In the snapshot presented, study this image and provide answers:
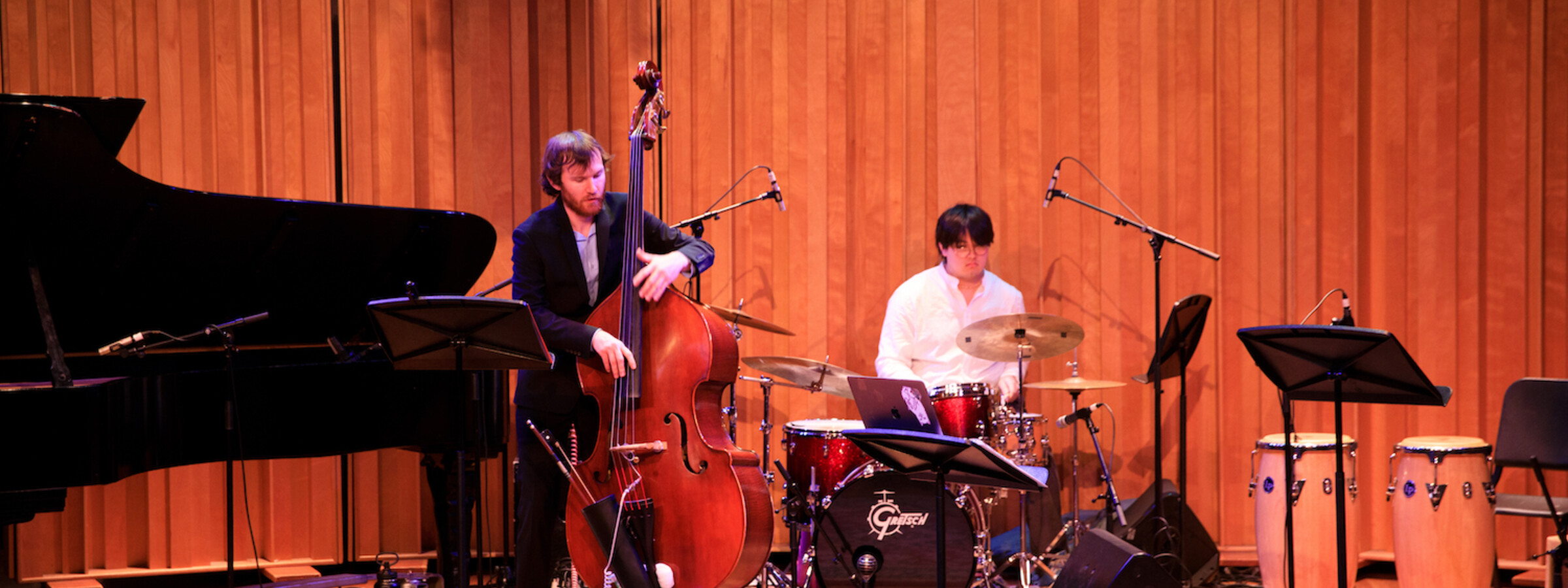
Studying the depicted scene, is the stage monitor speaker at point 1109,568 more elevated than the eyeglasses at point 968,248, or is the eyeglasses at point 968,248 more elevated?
the eyeglasses at point 968,248

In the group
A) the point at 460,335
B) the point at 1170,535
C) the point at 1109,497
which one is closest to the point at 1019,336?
the point at 1109,497

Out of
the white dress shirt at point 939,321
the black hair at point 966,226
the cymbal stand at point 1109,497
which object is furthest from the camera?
the white dress shirt at point 939,321

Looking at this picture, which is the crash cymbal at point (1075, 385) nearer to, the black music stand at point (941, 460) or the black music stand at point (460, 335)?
the black music stand at point (941, 460)

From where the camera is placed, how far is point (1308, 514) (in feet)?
13.8

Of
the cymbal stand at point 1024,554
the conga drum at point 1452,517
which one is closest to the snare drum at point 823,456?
the cymbal stand at point 1024,554

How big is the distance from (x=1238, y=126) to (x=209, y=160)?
4.62 metres

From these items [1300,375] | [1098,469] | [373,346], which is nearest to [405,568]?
[373,346]

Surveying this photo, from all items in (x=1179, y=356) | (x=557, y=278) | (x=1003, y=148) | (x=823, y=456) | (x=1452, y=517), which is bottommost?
(x=1452, y=517)

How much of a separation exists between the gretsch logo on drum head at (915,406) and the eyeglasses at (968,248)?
1765 millimetres

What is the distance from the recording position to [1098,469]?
5.09m

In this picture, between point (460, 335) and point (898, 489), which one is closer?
point (460, 335)

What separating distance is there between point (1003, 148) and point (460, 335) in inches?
115

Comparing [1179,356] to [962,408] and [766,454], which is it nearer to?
[962,408]

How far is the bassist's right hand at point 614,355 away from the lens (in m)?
3.09
